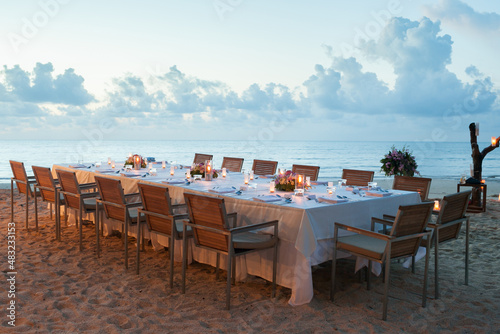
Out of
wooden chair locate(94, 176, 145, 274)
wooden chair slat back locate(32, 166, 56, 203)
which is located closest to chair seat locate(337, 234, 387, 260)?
wooden chair locate(94, 176, 145, 274)

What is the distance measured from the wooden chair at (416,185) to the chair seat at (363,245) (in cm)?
141

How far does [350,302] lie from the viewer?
337 cm

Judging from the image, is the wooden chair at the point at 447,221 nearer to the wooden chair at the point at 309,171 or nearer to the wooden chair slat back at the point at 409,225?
the wooden chair slat back at the point at 409,225

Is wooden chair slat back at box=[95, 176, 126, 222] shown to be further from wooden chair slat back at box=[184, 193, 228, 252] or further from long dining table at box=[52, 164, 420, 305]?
wooden chair slat back at box=[184, 193, 228, 252]

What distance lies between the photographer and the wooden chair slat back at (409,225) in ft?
9.86

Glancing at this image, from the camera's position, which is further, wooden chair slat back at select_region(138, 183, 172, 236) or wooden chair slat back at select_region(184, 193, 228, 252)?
wooden chair slat back at select_region(138, 183, 172, 236)

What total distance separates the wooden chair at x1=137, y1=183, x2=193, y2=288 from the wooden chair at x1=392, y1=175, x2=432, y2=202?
2550 mm

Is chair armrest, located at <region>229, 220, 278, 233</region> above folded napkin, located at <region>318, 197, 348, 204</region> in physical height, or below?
below

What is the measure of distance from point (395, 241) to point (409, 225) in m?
0.17

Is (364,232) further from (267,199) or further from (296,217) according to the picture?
(267,199)

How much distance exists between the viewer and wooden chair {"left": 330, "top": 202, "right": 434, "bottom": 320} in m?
3.01

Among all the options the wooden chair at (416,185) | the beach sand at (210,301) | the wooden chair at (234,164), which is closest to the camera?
the beach sand at (210,301)

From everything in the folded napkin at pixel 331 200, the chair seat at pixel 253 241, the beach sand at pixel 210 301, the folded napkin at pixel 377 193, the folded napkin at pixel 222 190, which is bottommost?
the beach sand at pixel 210 301

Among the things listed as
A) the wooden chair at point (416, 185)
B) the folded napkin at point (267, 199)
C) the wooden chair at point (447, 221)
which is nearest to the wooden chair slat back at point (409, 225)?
the wooden chair at point (447, 221)
